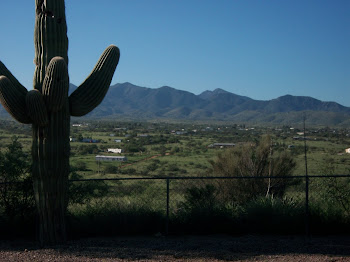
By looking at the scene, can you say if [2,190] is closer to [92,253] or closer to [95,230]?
[95,230]

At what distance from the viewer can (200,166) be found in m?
34.7

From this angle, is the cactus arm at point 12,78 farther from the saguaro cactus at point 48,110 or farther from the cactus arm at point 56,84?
the cactus arm at point 56,84

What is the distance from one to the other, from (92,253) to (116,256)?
50 centimetres

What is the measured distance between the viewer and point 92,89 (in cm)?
905

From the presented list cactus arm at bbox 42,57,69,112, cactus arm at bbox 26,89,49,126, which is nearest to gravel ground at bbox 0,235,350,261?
cactus arm at bbox 26,89,49,126

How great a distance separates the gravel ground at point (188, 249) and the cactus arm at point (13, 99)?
2.64 metres

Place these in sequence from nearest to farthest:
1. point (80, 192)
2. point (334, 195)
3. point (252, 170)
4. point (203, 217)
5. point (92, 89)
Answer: point (92, 89), point (203, 217), point (334, 195), point (80, 192), point (252, 170)

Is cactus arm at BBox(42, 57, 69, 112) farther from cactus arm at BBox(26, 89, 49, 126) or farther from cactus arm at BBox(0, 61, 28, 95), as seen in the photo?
cactus arm at BBox(0, 61, 28, 95)

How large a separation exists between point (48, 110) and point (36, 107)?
0.34 metres

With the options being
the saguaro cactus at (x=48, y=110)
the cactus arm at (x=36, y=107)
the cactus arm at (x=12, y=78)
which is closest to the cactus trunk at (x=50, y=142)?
the saguaro cactus at (x=48, y=110)

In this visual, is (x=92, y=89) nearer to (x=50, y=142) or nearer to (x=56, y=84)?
(x=56, y=84)


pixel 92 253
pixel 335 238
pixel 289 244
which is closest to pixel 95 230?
pixel 92 253

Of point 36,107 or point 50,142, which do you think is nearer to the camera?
point 36,107

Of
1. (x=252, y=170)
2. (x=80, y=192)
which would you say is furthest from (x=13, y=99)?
(x=252, y=170)
